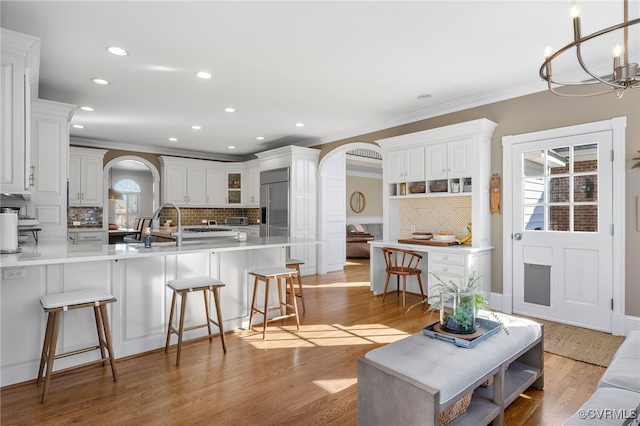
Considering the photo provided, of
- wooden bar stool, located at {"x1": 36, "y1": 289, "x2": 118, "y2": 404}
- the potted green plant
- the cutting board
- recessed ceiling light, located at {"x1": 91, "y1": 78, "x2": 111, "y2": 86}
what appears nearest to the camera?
the potted green plant

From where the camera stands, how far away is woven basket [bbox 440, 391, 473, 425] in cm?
185

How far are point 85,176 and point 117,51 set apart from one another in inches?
175

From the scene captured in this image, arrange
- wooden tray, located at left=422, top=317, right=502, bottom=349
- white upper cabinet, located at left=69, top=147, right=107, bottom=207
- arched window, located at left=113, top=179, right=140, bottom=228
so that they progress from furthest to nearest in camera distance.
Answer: arched window, located at left=113, top=179, right=140, bottom=228 < white upper cabinet, located at left=69, top=147, right=107, bottom=207 < wooden tray, located at left=422, top=317, right=502, bottom=349

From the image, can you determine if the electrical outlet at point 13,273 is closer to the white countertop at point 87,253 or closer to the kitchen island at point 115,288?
the kitchen island at point 115,288

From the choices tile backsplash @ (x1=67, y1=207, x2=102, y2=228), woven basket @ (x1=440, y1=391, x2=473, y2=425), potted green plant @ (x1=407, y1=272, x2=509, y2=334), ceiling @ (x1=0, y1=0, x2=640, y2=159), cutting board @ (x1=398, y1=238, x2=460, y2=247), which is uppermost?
ceiling @ (x1=0, y1=0, x2=640, y2=159)

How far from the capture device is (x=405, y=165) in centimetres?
504

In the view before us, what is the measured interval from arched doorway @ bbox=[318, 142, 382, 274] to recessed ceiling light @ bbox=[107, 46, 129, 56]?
13.1 ft

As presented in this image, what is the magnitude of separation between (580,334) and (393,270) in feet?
6.83

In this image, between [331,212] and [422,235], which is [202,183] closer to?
[331,212]

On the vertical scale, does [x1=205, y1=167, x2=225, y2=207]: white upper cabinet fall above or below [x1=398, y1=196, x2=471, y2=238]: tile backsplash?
above

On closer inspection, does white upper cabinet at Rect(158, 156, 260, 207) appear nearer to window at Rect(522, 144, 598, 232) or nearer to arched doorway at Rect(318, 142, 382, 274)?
arched doorway at Rect(318, 142, 382, 274)

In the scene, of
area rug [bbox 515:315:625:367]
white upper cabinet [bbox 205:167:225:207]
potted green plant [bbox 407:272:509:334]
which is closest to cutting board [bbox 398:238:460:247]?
area rug [bbox 515:315:625:367]

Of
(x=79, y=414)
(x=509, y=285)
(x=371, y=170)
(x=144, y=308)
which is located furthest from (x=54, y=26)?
(x=371, y=170)

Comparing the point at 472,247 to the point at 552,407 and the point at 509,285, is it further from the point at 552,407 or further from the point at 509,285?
the point at 552,407
